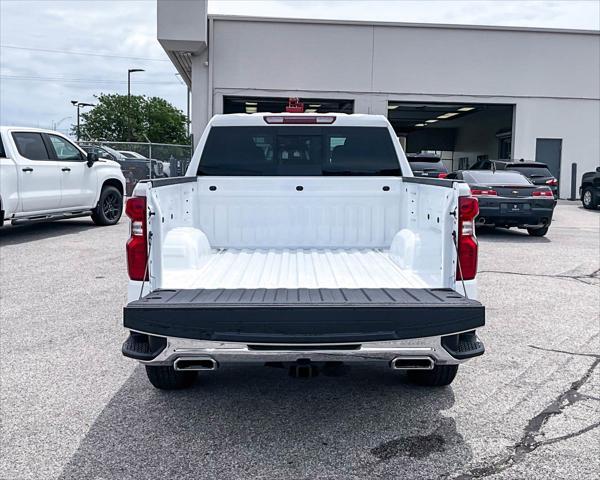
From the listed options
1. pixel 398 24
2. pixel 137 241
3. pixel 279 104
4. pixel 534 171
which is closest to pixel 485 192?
pixel 534 171

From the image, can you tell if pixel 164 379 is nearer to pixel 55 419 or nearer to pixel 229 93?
pixel 55 419

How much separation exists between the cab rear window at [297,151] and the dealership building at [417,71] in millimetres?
18450

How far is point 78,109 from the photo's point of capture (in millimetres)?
74375

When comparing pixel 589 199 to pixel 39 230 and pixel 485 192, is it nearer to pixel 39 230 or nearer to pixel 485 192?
pixel 485 192

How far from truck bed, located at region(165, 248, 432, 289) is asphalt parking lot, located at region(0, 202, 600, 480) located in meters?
0.88

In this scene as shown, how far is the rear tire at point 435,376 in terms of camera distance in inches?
181

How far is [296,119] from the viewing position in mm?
5848

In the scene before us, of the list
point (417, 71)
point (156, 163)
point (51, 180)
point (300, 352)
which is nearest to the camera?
point (300, 352)

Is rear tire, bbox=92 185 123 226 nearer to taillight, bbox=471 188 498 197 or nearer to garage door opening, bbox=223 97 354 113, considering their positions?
taillight, bbox=471 188 498 197

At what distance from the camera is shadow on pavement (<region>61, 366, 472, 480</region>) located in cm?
358

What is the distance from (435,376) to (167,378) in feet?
6.33

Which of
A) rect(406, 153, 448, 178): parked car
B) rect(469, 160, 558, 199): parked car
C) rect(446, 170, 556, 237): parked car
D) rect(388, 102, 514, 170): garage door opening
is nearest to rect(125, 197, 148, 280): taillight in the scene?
rect(446, 170, 556, 237): parked car

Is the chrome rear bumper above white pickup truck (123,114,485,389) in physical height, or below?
below

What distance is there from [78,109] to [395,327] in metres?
77.2
